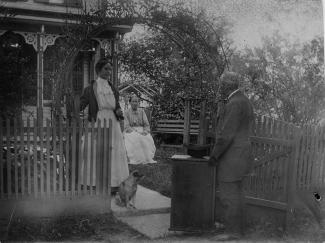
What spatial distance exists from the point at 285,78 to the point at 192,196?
4119 millimetres

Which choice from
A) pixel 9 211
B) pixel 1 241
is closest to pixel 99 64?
pixel 9 211

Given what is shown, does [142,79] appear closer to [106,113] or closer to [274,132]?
[106,113]

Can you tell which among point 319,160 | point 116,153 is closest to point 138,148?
point 116,153

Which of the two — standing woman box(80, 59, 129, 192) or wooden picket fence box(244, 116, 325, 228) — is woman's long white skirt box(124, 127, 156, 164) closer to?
standing woman box(80, 59, 129, 192)

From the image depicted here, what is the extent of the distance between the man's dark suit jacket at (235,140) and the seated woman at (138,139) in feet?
17.3

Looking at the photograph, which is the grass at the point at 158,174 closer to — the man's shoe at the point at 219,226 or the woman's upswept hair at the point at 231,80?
the man's shoe at the point at 219,226

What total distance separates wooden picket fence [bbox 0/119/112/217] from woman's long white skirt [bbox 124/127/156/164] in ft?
14.2

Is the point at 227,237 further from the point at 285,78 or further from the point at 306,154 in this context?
the point at 285,78

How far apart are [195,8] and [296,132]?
3804mm

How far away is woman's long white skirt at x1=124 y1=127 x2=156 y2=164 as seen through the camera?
32.0 ft

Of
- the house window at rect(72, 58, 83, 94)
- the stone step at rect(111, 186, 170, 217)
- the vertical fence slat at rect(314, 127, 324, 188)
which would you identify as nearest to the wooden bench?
the house window at rect(72, 58, 83, 94)

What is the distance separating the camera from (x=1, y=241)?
4.26 meters

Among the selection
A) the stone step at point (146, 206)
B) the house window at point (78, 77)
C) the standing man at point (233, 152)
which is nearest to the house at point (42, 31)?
the house window at point (78, 77)

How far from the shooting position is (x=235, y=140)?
4473 millimetres
